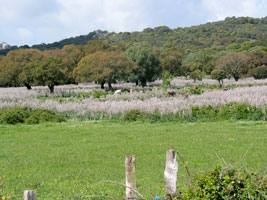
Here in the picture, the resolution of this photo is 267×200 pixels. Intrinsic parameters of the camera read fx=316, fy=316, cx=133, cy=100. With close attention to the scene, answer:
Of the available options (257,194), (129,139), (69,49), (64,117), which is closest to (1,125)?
(64,117)

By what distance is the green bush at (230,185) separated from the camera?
3.82 m

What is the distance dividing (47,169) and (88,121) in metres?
9.55

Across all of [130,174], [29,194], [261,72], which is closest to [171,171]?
[130,174]

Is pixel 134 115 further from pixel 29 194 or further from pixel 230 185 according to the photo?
pixel 29 194

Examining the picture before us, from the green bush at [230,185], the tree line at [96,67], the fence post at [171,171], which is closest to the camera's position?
the green bush at [230,185]

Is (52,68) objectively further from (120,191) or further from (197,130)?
(120,191)

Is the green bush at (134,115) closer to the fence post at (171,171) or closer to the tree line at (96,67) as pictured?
the fence post at (171,171)

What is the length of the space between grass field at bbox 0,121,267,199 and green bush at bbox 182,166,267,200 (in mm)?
444

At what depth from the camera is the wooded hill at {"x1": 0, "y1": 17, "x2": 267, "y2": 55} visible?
140m

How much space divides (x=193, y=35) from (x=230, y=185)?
561 ft

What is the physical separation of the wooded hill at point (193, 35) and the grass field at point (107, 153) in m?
123

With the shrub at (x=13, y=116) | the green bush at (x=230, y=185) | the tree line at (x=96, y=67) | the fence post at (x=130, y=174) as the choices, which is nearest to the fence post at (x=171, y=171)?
the green bush at (x=230, y=185)

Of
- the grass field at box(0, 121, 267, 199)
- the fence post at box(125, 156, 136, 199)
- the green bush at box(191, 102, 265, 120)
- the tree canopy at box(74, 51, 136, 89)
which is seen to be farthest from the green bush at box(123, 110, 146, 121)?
the tree canopy at box(74, 51, 136, 89)

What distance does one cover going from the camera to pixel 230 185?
3830mm
